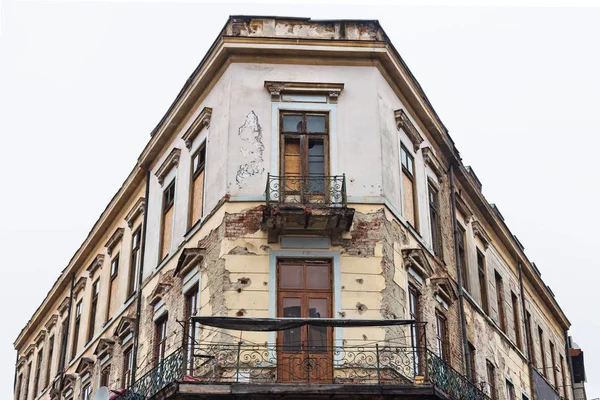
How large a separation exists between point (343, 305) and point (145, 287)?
21.8ft

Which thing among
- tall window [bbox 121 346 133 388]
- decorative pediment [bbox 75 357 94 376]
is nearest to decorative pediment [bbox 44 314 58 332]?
decorative pediment [bbox 75 357 94 376]

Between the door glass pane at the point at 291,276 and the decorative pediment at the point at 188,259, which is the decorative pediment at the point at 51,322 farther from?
the door glass pane at the point at 291,276

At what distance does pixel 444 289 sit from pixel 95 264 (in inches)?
479

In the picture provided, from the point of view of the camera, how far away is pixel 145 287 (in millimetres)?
24094

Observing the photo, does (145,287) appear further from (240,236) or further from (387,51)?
(387,51)

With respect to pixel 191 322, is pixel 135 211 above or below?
above

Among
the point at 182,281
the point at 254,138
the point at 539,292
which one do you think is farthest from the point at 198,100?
the point at 539,292

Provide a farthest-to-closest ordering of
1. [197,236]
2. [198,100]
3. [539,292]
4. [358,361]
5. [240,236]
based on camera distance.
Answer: [539,292] < [198,100] < [197,236] < [240,236] < [358,361]

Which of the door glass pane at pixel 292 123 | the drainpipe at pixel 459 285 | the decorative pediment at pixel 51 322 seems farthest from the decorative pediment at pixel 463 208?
the decorative pediment at pixel 51 322

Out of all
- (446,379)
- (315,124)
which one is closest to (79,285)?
(315,124)

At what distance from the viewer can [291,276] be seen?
19750 millimetres

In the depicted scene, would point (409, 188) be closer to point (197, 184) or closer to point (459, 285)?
point (459, 285)

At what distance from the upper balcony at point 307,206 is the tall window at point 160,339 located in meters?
3.87

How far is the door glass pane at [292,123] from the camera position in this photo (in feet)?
69.7
